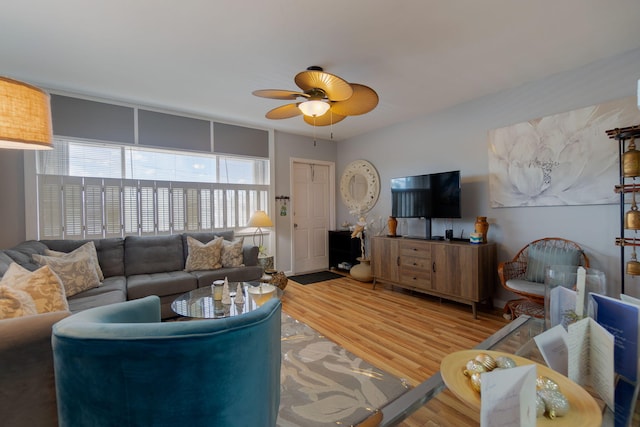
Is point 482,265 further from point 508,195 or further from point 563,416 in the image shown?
point 563,416

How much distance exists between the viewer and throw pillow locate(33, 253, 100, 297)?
8.24 feet

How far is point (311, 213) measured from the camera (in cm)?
540

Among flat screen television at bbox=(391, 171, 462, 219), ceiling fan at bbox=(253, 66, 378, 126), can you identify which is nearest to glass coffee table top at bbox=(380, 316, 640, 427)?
ceiling fan at bbox=(253, 66, 378, 126)

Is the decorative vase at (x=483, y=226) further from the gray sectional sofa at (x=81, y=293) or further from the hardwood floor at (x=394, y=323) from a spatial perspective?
Result: the gray sectional sofa at (x=81, y=293)

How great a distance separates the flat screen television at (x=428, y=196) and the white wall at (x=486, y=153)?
34cm

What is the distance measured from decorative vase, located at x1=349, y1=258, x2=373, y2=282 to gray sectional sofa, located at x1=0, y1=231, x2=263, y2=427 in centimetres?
168

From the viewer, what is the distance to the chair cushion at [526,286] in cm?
250

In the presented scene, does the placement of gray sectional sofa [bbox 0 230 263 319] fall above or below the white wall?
below

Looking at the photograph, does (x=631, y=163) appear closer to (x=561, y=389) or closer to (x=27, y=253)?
(x=561, y=389)

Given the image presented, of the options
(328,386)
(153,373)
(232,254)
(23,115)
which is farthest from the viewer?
(232,254)

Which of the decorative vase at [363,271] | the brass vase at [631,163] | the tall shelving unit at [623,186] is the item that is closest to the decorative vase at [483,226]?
the tall shelving unit at [623,186]

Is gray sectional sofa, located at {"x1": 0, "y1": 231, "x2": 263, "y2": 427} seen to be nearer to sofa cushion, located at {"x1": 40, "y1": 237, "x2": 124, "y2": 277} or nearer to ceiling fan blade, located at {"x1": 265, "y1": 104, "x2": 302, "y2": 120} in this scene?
sofa cushion, located at {"x1": 40, "y1": 237, "x2": 124, "y2": 277}

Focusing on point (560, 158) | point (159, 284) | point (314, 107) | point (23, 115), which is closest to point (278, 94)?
point (314, 107)

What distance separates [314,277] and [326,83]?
3.57 m
